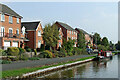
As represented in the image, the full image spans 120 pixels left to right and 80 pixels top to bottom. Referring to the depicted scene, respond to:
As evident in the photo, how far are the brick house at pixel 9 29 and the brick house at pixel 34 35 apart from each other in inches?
198

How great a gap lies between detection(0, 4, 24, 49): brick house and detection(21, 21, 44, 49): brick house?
16.5 ft

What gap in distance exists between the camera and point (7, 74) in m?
17.0

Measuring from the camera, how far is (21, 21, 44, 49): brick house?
5062 centimetres

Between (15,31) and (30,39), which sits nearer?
(15,31)

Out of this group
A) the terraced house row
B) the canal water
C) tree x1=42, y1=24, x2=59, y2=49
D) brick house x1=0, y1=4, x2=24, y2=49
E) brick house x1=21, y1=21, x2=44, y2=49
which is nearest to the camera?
the canal water

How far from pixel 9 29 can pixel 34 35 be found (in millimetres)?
9884

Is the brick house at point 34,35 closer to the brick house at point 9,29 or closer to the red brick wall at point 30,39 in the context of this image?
the red brick wall at point 30,39

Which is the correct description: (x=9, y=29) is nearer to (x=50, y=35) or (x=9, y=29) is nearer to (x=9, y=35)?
(x=9, y=35)

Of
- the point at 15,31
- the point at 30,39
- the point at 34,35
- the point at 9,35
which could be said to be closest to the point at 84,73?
the point at 9,35

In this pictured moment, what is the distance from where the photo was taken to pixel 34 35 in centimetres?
5075

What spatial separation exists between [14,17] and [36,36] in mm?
9657

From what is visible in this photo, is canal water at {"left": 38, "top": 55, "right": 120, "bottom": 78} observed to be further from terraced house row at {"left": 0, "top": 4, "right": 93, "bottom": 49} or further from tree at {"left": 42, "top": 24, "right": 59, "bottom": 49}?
tree at {"left": 42, "top": 24, "right": 59, "bottom": 49}

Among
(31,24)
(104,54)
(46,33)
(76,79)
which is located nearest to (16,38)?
(46,33)

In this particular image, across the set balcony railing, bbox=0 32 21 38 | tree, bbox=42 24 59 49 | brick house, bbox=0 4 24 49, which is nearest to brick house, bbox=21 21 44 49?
tree, bbox=42 24 59 49
